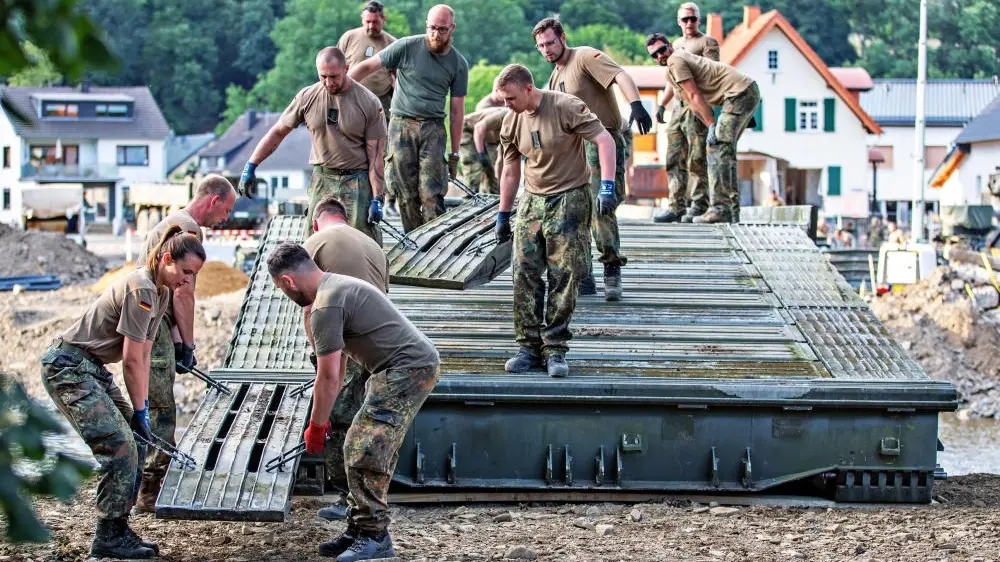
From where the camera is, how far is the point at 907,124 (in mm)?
67375

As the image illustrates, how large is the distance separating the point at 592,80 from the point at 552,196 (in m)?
1.94

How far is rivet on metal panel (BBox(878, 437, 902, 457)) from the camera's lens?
9414mm

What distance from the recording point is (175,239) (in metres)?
7.39

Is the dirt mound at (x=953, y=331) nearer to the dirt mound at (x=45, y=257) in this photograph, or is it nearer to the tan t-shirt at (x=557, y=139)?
Answer: the tan t-shirt at (x=557, y=139)

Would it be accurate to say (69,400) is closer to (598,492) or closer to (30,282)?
(598,492)

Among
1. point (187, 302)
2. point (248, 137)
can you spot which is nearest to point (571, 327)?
point (187, 302)

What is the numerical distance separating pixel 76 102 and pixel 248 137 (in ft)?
37.5

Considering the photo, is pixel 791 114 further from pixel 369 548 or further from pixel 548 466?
pixel 369 548

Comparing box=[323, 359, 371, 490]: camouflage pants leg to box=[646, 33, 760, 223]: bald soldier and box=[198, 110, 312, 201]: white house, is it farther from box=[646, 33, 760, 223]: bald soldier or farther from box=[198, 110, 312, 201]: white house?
box=[198, 110, 312, 201]: white house

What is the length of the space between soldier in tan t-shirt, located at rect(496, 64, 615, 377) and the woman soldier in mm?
2531

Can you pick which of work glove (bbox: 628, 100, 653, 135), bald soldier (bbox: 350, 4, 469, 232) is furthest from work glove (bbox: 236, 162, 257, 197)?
work glove (bbox: 628, 100, 653, 135)

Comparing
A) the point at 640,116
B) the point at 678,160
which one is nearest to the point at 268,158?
the point at 678,160

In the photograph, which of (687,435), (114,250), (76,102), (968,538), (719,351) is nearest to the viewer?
(968,538)

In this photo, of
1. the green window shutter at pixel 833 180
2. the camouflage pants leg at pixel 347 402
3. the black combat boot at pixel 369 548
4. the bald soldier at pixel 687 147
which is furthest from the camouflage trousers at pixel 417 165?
the green window shutter at pixel 833 180
